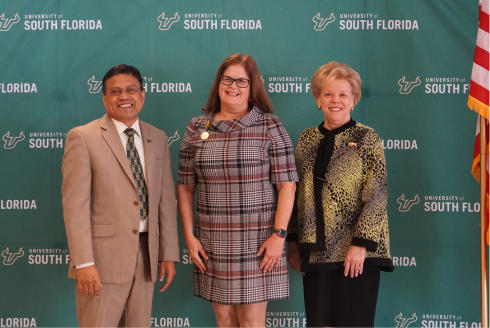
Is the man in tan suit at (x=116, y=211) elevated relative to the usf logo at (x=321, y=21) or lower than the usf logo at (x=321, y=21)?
lower

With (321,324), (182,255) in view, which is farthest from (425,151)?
(182,255)

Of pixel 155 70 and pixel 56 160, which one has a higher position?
pixel 155 70

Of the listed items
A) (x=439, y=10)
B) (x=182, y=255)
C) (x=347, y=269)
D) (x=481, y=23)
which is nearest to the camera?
(x=347, y=269)

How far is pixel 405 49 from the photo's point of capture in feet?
8.75

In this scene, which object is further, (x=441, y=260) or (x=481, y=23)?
(x=441, y=260)

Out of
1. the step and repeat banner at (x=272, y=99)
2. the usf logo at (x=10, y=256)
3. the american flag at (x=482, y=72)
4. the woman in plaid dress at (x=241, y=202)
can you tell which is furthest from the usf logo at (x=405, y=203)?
the usf logo at (x=10, y=256)

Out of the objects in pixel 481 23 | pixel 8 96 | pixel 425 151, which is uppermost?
pixel 481 23

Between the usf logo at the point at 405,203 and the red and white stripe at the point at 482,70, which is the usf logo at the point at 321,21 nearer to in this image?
the red and white stripe at the point at 482,70

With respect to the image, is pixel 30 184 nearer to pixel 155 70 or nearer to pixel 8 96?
pixel 8 96

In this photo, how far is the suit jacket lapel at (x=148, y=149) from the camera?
2025mm

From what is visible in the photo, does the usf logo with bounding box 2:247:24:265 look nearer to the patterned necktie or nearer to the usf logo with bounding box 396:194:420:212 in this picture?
the patterned necktie

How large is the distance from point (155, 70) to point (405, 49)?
1699mm

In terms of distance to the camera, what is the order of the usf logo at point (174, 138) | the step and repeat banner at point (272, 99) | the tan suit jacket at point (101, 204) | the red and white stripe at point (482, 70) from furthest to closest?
the usf logo at point (174, 138)
the step and repeat banner at point (272, 99)
the red and white stripe at point (482, 70)
the tan suit jacket at point (101, 204)

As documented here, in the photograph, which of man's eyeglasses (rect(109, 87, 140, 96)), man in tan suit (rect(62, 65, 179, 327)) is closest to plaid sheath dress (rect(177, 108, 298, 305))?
man in tan suit (rect(62, 65, 179, 327))
